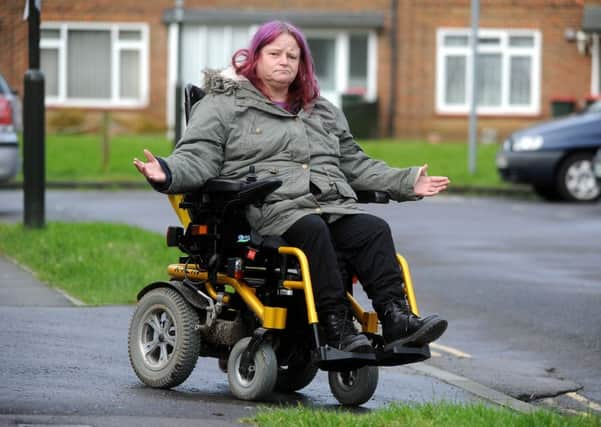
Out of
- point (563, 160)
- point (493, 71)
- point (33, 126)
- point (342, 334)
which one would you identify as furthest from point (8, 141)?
point (493, 71)

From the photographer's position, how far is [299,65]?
298 inches

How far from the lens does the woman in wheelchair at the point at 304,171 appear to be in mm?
6965

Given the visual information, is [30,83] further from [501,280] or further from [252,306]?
[252,306]

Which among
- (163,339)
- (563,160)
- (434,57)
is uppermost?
(434,57)

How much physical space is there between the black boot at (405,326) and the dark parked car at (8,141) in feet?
37.3

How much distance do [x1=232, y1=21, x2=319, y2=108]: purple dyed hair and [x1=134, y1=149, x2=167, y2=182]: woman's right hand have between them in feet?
2.72

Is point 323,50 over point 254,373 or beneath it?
over

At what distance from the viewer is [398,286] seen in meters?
7.09

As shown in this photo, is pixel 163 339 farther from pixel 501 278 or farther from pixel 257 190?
pixel 501 278

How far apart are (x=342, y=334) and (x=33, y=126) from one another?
22.9 feet

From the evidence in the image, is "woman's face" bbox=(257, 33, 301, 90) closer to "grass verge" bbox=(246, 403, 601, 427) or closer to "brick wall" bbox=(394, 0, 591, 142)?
"grass verge" bbox=(246, 403, 601, 427)

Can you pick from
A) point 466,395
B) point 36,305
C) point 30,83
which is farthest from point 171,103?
point 466,395

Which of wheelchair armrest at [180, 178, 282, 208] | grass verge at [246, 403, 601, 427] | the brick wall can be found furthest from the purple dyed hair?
the brick wall

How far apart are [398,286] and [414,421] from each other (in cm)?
111
